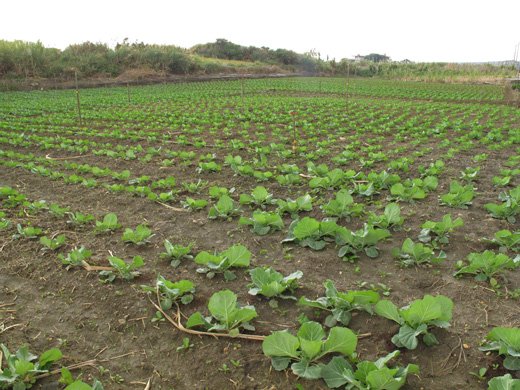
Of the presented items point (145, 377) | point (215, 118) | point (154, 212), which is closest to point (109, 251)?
point (154, 212)

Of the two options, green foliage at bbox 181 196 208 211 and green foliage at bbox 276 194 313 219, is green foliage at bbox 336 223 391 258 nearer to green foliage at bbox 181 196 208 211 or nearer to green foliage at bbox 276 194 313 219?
green foliage at bbox 276 194 313 219

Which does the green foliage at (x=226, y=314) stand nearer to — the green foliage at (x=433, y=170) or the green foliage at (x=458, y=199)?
the green foliage at (x=458, y=199)

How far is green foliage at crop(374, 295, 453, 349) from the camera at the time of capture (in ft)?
6.92

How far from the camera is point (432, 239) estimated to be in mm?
3592

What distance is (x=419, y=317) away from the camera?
7.11 ft

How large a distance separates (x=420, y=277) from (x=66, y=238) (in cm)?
366

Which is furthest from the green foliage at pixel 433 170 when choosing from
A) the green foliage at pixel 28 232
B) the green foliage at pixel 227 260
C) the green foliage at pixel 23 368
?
the green foliage at pixel 28 232

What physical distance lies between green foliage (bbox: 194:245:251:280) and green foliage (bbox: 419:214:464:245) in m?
1.86

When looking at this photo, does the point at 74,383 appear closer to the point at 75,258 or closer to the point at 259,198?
the point at 75,258

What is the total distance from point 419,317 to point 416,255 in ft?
3.30

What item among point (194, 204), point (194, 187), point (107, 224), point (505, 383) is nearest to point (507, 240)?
point (505, 383)

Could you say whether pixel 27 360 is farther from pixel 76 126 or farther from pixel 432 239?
pixel 76 126

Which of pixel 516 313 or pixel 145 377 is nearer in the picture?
pixel 145 377

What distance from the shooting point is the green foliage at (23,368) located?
199cm
